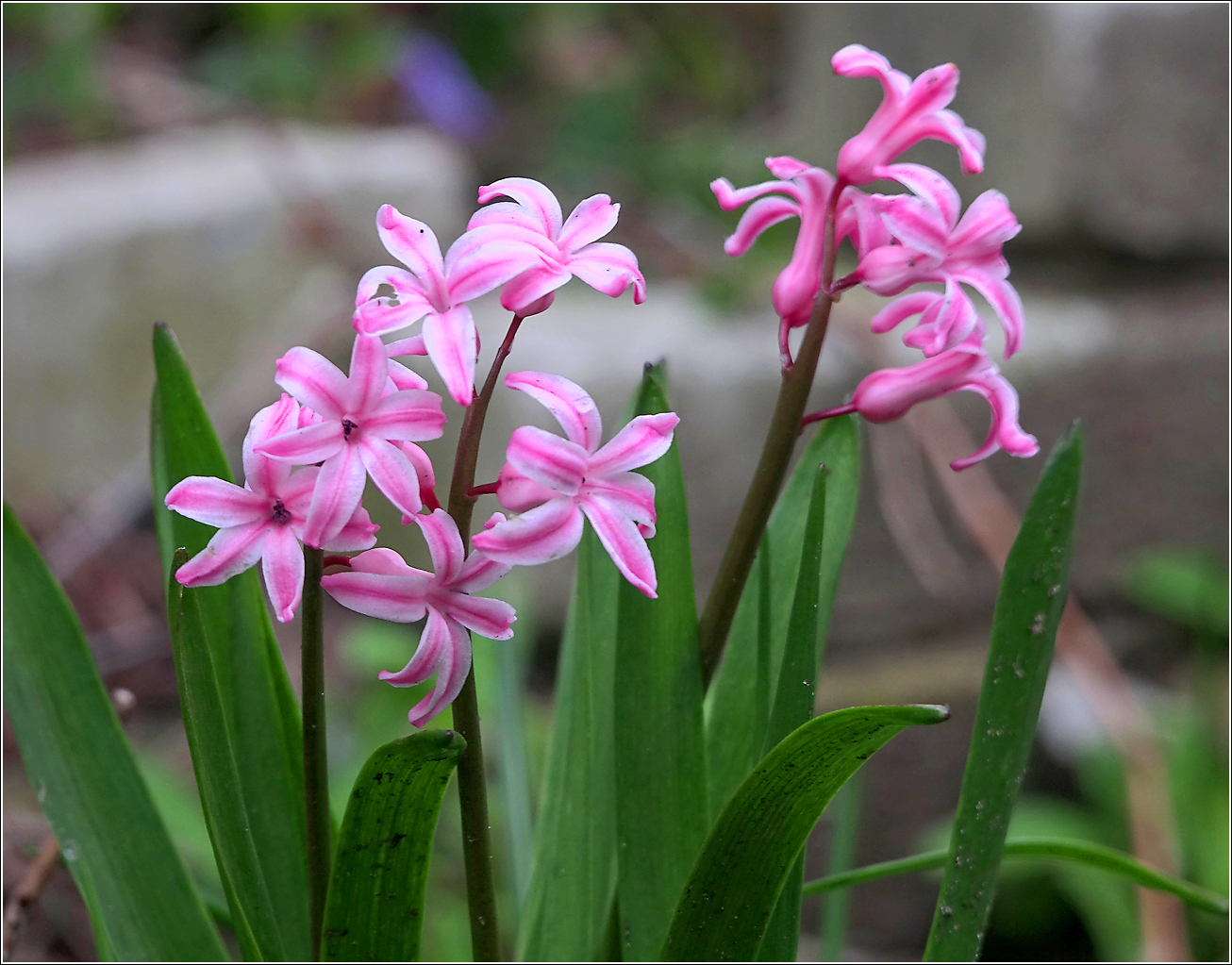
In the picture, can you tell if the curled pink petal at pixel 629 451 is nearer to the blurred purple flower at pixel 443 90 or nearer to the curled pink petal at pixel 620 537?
the curled pink petal at pixel 620 537

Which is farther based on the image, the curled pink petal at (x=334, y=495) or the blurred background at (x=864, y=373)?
the blurred background at (x=864, y=373)

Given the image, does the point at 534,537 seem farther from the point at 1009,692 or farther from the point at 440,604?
the point at 1009,692

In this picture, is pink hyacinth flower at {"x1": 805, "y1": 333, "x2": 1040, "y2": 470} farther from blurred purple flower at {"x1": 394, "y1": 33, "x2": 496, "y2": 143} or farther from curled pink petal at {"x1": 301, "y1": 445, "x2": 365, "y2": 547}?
blurred purple flower at {"x1": 394, "y1": 33, "x2": 496, "y2": 143}

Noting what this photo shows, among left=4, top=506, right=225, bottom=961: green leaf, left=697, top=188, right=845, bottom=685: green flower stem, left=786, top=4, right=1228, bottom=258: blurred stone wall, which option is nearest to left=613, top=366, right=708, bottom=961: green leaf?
left=697, top=188, right=845, bottom=685: green flower stem

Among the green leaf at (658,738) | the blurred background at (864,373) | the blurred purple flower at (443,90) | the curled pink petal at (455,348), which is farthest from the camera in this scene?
the blurred purple flower at (443,90)

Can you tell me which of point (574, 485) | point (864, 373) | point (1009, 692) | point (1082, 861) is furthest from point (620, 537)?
point (864, 373)

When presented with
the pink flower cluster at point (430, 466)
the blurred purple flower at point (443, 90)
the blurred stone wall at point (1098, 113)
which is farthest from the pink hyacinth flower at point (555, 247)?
the blurred purple flower at point (443, 90)

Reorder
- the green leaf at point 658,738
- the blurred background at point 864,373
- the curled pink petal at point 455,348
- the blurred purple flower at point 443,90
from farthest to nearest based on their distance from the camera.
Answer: the blurred purple flower at point 443,90 < the blurred background at point 864,373 < the green leaf at point 658,738 < the curled pink petal at point 455,348
